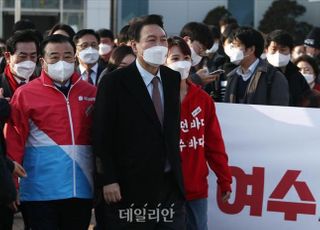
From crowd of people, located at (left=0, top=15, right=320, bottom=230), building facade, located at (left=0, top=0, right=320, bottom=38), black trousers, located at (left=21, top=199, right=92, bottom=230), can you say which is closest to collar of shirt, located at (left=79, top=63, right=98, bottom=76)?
crowd of people, located at (left=0, top=15, right=320, bottom=230)

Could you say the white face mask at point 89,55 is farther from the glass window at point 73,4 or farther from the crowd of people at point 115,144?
the glass window at point 73,4

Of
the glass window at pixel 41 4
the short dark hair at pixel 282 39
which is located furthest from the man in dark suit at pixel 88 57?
the glass window at pixel 41 4

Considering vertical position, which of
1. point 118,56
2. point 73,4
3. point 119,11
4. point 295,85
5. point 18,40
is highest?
point 73,4

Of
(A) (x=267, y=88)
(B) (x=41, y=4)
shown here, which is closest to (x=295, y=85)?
(A) (x=267, y=88)

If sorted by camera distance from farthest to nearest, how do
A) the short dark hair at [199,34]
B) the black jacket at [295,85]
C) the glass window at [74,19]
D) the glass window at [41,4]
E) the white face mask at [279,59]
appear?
the glass window at [74,19]
the glass window at [41,4]
the white face mask at [279,59]
the short dark hair at [199,34]
the black jacket at [295,85]

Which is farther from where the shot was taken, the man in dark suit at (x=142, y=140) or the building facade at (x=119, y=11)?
the building facade at (x=119, y=11)

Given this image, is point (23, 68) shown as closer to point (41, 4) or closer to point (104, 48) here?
point (104, 48)

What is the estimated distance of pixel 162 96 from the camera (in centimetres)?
479

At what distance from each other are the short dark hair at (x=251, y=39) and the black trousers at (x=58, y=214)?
7.94ft

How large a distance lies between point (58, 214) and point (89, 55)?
306 cm

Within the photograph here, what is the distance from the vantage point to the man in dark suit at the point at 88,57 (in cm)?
768

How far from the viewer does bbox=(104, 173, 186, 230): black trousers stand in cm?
473

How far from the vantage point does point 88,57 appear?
25.2 ft

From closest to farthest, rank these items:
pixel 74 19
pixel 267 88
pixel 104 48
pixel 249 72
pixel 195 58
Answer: pixel 267 88
pixel 249 72
pixel 195 58
pixel 104 48
pixel 74 19
